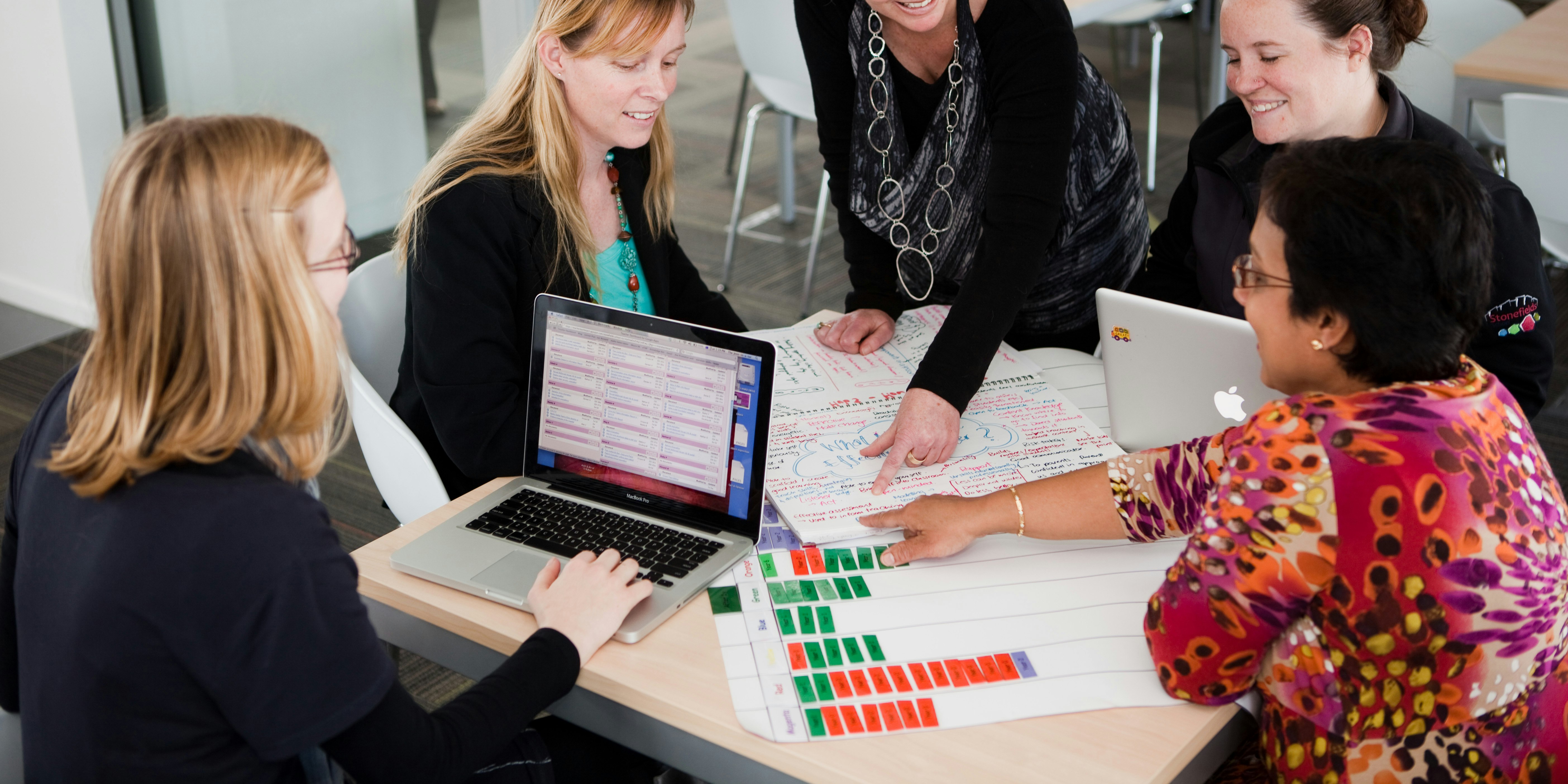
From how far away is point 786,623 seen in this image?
46.3 inches

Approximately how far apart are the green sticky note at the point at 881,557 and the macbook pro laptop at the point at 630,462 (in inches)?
5.0

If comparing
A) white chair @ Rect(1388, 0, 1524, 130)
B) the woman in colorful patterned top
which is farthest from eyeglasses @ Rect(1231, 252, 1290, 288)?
white chair @ Rect(1388, 0, 1524, 130)

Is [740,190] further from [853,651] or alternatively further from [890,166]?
[853,651]

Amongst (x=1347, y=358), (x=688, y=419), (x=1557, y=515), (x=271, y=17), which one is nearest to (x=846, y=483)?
(x=688, y=419)

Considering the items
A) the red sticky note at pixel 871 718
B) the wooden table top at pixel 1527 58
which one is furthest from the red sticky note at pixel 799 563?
the wooden table top at pixel 1527 58

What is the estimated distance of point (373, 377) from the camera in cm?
171

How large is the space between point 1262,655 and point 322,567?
30.3 inches

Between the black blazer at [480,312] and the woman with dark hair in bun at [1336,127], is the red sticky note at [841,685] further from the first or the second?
the woman with dark hair in bun at [1336,127]

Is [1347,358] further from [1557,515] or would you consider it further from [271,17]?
[271,17]

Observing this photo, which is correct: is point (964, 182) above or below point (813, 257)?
above

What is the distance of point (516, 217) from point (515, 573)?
48 cm

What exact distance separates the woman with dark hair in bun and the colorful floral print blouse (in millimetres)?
433

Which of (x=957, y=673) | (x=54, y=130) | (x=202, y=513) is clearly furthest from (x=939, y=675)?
(x=54, y=130)

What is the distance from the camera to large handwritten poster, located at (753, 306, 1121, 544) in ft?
4.51
